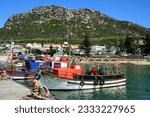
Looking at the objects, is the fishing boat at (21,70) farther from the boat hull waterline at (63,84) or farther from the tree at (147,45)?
the tree at (147,45)

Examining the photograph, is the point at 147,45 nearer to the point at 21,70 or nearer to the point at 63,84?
the point at 21,70

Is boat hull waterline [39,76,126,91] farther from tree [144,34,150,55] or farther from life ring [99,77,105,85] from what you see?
tree [144,34,150,55]

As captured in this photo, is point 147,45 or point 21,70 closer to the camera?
point 21,70

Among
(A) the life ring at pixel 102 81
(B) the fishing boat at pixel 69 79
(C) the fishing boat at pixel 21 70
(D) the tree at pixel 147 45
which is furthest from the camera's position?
(D) the tree at pixel 147 45

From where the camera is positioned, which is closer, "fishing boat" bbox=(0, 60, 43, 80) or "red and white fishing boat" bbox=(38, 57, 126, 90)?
"red and white fishing boat" bbox=(38, 57, 126, 90)

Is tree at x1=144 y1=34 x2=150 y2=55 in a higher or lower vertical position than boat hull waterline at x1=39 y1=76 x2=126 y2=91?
higher

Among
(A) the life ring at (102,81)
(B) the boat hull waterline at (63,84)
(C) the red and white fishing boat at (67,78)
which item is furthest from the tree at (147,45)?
(B) the boat hull waterline at (63,84)

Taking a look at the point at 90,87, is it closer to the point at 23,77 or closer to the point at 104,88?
the point at 104,88

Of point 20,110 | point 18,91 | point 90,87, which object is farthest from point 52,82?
point 20,110

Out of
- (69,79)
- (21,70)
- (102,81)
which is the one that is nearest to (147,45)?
(21,70)

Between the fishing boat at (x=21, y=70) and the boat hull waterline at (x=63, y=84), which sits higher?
the fishing boat at (x=21, y=70)

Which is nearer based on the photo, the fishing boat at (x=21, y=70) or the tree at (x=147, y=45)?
the fishing boat at (x=21, y=70)

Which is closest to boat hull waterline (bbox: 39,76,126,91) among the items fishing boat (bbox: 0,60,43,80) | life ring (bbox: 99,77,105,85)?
life ring (bbox: 99,77,105,85)

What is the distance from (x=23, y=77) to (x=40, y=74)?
33.8 ft
